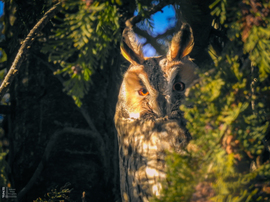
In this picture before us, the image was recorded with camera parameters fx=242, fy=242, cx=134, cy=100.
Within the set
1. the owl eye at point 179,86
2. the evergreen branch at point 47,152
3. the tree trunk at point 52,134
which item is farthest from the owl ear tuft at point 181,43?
the evergreen branch at point 47,152

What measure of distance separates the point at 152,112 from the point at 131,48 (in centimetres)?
43

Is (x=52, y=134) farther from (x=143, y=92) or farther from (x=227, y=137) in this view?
(x=227, y=137)

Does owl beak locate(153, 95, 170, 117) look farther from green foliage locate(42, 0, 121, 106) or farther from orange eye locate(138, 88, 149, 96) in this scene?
green foliage locate(42, 0, 121, 106)

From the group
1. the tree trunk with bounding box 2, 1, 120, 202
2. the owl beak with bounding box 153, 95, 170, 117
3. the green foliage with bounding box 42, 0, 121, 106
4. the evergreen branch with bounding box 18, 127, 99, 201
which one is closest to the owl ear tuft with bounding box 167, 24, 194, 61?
the owl beak with bounding box 153, 95, 170, 117

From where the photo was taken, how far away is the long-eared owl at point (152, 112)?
144 cm

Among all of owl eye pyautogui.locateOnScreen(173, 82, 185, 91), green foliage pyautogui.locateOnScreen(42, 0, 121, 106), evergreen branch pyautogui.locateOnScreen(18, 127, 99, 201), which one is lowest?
evergreen branch pyautogui.locateOnScreen(18, 127, 99, 201)

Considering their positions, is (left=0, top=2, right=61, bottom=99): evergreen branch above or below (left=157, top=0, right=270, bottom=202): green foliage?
above

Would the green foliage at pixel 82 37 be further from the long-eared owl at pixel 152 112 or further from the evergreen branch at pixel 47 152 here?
the evergreen branch at pixel 47 152

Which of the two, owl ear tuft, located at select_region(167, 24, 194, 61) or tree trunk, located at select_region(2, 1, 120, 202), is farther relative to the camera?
tree trunk, located at select_region(2, 1, 120, 202)

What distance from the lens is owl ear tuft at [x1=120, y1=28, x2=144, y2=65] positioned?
1.50 meters

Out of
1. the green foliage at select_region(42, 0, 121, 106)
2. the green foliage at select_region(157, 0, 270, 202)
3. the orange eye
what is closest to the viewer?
the green foliage at select_region(157, 0, 270, 202)

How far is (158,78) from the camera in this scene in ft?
4.87

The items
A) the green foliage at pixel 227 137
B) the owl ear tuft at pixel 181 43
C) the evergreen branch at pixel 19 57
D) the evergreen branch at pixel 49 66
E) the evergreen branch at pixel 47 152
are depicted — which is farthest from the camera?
the evergreen branch at pixel 49 66

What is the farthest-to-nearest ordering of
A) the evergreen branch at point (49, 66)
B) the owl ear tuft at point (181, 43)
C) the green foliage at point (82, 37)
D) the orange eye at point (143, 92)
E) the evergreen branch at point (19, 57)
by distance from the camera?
the evergreen branch at point (49, 66) < the orange eye at point (143, 92) < the owl ear tuft at point (181, 43) < the evergreen branch at point (19, 57) < the green foliage at point (82, 37)
